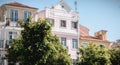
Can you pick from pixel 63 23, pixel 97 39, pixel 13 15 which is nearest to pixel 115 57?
pixel 97 39

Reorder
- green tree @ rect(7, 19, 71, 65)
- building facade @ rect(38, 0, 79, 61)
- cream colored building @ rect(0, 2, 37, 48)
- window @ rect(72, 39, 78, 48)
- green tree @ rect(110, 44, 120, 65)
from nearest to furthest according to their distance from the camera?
green tree @ rect(7, 19, 71, 65) < cream colored building @ rect(0, 2, 37, 48) < green tree @ rect(110, 44, 120, 65) < building facade @ rect(38, 0, 79, 61) < window @ rect(72, 39, 78, 48)

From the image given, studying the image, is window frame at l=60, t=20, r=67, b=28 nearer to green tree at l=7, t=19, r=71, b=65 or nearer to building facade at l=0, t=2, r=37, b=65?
building facade at l=0, t=2, r=37, b=65

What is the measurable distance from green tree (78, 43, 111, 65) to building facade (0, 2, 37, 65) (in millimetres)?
7789

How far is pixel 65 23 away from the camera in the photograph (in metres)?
38.4

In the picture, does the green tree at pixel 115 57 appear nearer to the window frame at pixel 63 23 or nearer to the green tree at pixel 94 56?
the green tree at pixel 94 56

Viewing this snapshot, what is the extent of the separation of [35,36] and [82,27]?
2192 cm

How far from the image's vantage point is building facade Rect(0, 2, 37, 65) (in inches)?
1324

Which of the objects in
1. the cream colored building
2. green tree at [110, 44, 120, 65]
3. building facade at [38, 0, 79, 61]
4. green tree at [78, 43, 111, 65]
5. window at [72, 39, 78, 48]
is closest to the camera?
green tree at [78, 43, 111, 65]

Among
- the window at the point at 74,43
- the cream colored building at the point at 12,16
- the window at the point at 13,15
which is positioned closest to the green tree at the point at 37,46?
the cream colored building at the point at 12,16

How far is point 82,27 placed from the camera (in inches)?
1869

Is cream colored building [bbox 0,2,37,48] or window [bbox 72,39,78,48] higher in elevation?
cream colored building [bbox 0,2,37,48]

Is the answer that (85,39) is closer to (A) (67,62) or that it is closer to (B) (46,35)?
(A) (67,62)

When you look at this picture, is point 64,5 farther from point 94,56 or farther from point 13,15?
point 94,56

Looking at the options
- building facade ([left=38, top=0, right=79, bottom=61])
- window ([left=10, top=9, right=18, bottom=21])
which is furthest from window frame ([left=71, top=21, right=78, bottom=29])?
window ([left=10, top=9, right=18, bottom=21])
